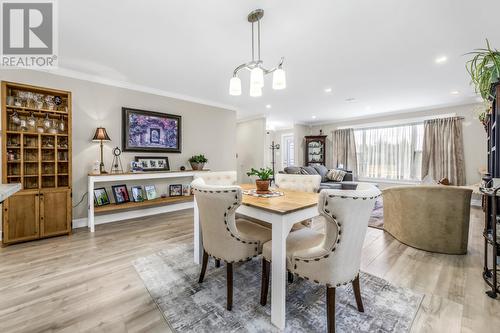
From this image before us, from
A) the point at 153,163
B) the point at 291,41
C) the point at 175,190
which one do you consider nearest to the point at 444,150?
the point at 291,41

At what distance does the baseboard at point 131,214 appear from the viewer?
137 inches

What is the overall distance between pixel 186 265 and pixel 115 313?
0.75m

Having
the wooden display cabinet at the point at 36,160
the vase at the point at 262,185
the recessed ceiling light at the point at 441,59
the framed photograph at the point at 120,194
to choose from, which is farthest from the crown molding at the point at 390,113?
the wooden display cabinet at the point at 36,160

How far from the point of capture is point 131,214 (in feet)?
13.0

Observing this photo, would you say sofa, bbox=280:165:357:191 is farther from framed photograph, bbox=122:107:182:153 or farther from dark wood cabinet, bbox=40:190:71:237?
dark wood cabinet, bbox=40:190:71:237

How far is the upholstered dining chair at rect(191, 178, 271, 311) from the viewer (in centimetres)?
148

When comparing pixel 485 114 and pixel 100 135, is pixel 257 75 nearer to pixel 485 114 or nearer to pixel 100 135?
pixel 100 135

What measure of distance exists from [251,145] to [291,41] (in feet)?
15.3

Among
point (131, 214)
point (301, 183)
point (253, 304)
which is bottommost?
point (253, 304)

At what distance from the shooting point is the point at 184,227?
11.4 feet

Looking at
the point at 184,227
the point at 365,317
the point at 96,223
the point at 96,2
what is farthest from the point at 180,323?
the point at 96,223

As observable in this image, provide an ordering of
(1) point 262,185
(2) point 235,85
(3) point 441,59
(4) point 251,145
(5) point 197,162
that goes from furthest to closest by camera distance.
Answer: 1. (4) point 251,145
2. (5) point 197,162
3. (3) point 441,59
4. (1) point 262,185
5. (2) point 235,85

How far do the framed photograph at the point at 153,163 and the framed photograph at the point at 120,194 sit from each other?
479 millimetres

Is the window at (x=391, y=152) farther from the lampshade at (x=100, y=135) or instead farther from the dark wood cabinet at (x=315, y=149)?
the lampshade at (x=100, y=135)
